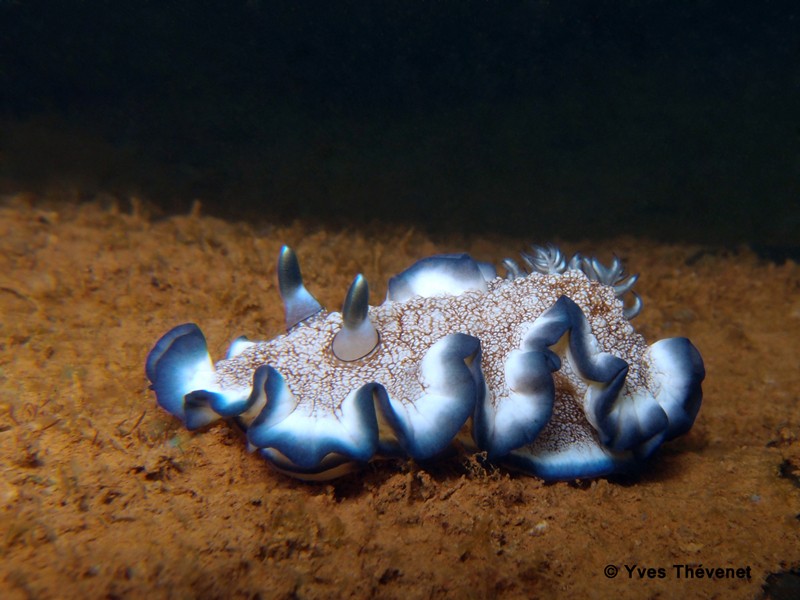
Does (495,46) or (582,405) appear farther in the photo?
(495,46)

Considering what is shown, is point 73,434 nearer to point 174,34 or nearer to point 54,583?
point 54,583

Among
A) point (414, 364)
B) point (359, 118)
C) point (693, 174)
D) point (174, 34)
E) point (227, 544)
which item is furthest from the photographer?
point (693, 174)

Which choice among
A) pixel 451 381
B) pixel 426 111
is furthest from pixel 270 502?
pixel 426 111

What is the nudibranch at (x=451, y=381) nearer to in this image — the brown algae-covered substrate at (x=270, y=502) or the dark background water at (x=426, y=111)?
the brown algae-covered substrate at (x=270, y=502)

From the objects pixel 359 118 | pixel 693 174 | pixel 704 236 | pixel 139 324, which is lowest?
pixel 139 324

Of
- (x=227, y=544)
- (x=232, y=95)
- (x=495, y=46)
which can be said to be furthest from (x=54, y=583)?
(x=495, y=46)

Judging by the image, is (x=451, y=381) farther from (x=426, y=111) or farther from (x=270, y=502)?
(x=426, y=111)
